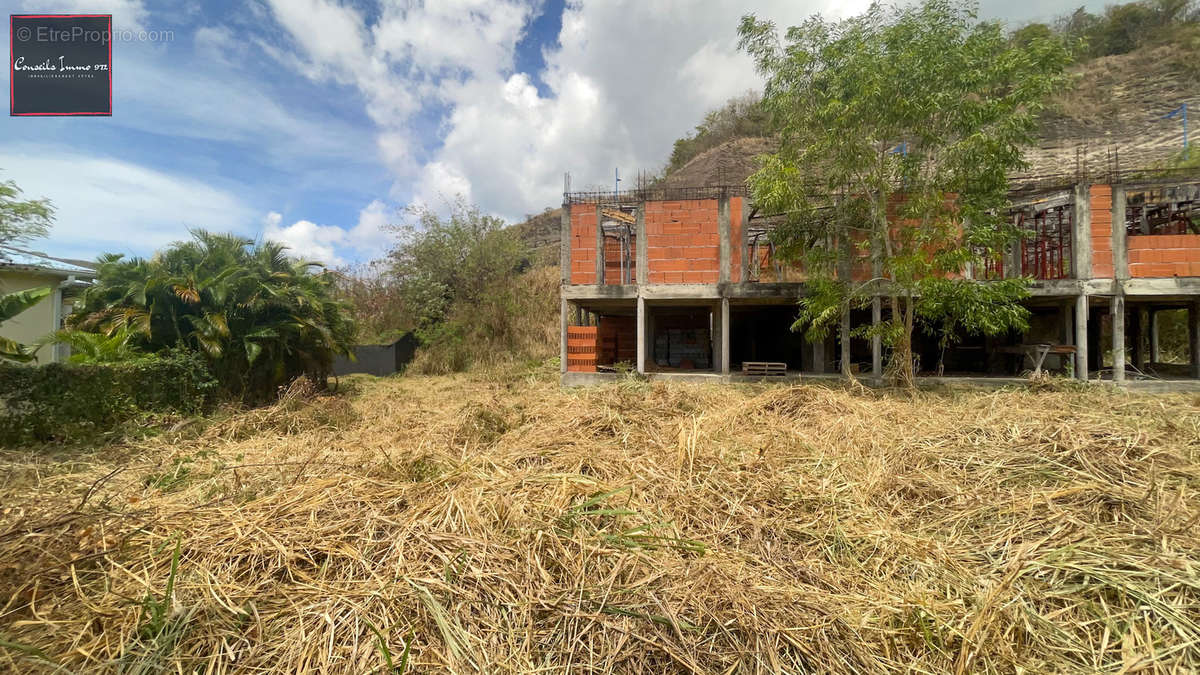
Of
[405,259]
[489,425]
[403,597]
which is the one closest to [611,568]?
[403,597]

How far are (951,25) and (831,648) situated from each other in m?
10.2

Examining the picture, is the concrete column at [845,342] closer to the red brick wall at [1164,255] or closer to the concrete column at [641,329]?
the concrete column at [641,329]

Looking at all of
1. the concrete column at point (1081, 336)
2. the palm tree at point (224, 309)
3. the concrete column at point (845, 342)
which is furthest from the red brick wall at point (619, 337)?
the concrete column at point (1081, 336)

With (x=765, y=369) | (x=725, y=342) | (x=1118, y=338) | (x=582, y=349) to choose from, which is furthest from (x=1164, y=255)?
(x=582, y=349)

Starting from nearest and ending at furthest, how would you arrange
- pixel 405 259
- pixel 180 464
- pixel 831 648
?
1. pixel 831 648
2. pixel 180 464
3. pixel 405 259

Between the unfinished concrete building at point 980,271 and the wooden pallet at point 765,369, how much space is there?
1.4 inches

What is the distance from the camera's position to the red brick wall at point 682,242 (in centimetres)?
1244

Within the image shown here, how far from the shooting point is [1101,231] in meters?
11.3

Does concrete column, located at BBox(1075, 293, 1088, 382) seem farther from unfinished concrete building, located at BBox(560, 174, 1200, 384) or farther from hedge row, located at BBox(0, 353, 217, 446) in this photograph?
hedge row, located at BBox(0, 353, 217, 446)

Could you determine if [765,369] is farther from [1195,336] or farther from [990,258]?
[1195,336]

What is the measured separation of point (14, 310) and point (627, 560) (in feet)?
→ 32.3

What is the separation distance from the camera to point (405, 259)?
22484 mm

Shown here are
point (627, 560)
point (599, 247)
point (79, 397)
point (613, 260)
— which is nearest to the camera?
point (627, 560)

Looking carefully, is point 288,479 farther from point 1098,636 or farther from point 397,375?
point 397,375
